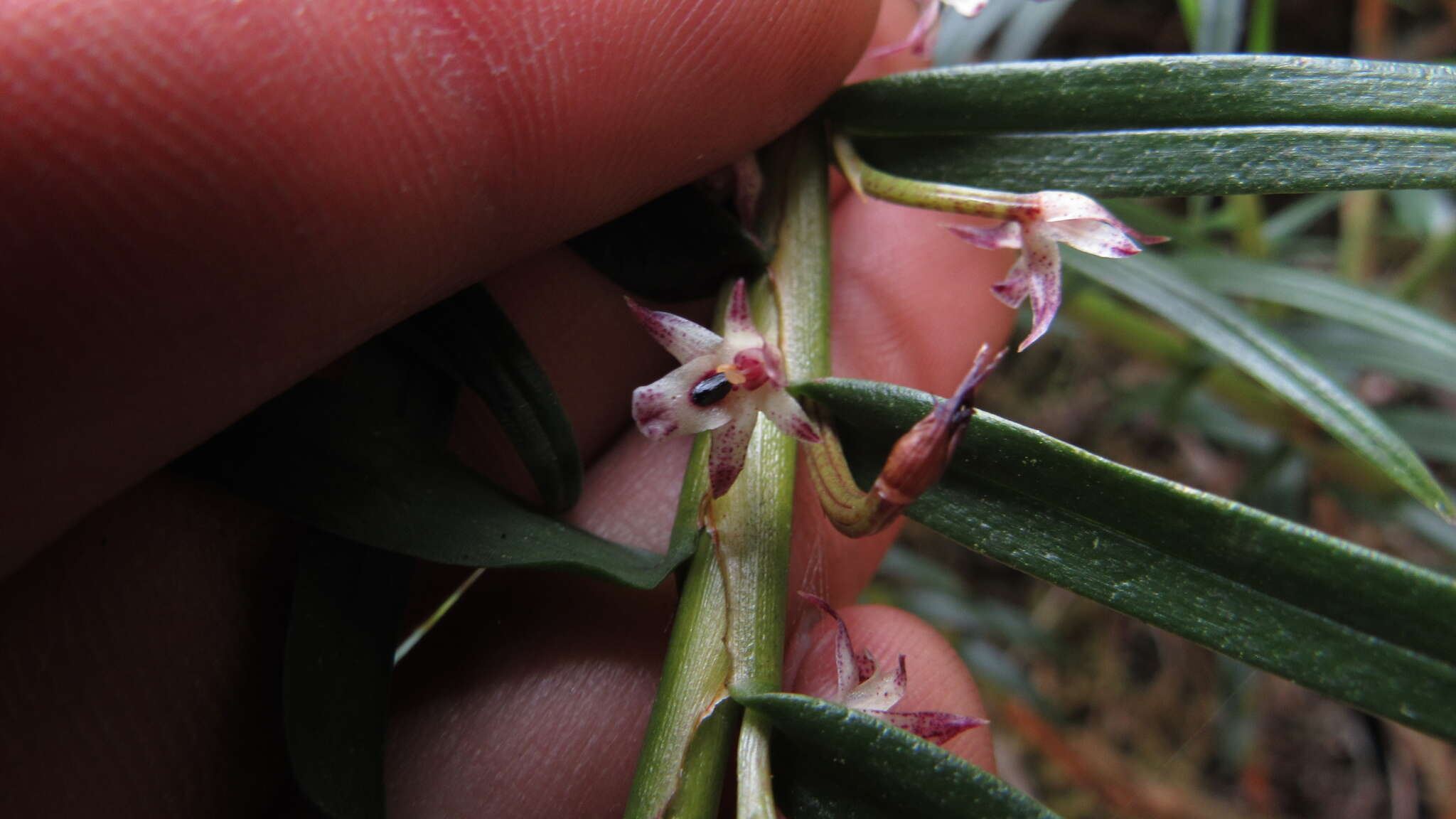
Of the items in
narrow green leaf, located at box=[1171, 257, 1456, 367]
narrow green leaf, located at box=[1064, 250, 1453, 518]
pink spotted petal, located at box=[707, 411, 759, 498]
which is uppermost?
pink spotted petal, located at box=[707, 411, 759, 498]

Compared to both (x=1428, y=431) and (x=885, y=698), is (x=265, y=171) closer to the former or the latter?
(x=885, y=698)

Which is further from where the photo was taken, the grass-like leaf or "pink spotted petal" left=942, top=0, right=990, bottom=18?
"pink spotted petal" left=942, top=0, right=990, bottom=18

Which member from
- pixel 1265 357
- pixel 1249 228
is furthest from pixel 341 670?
pixel 1249 228

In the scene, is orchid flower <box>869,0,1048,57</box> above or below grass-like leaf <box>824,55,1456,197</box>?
above

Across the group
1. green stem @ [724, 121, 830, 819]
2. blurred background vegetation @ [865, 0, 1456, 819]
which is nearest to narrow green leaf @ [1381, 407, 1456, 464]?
blurred background vegetation @ [865, 0, 1456, 819]

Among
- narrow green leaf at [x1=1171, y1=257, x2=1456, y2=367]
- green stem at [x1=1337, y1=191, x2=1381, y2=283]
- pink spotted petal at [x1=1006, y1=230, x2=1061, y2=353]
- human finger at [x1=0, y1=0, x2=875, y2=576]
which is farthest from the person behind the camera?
green stem at [x1=1337, y1=191, x2=1381, y2=283]

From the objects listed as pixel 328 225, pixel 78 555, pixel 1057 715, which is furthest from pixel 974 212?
pixel 1057 715

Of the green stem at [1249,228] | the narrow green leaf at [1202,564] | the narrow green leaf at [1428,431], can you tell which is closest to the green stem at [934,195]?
the narrow green leaf at [1202,564]

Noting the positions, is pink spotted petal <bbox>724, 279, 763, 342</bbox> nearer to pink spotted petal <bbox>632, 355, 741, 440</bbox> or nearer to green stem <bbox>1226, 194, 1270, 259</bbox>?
pink spotted petal <bbox>632, 355, 741, 440</bbox>
